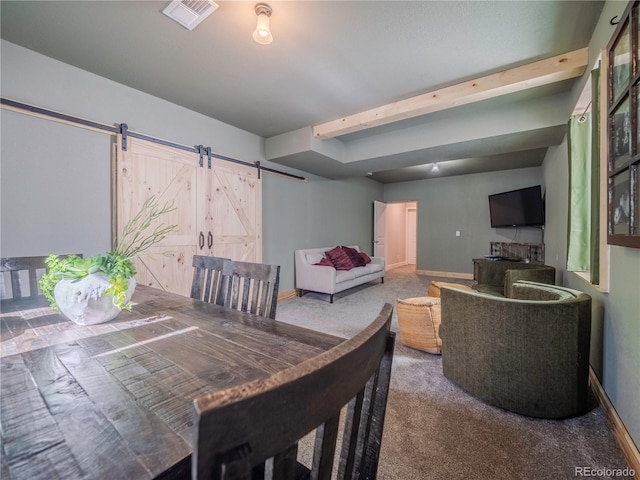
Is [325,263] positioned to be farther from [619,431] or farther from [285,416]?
[285,416]

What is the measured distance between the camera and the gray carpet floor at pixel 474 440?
1271mm

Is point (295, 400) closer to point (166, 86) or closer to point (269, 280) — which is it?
point (269, 280)

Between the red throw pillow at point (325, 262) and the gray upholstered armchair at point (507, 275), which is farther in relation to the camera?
the red throw pillow at point (325, 262)

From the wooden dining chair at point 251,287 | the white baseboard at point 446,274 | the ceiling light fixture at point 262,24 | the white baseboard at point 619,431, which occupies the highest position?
the ceiling light fixture at point 262,24

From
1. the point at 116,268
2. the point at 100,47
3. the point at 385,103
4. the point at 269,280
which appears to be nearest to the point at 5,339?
the point at 116,268

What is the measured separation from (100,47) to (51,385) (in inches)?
104

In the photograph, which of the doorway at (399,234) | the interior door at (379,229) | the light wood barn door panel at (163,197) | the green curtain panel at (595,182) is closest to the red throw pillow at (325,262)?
the light wood barn door panel at (163,197)

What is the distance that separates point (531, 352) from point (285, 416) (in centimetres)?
182

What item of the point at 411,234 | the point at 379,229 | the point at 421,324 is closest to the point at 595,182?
the point at 421,324

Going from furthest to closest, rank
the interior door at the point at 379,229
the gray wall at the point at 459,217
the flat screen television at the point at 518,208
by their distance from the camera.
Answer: the interior door at the point at 379,229 → the gray wall at the point at 459,217 → the flat screen television at the point at 518,208

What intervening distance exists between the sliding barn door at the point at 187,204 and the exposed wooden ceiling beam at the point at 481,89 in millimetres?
1666

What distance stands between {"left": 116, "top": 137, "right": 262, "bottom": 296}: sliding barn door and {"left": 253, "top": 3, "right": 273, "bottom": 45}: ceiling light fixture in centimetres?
184

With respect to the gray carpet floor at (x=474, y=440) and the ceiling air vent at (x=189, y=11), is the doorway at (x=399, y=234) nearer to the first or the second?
the gray carpet floor at (x=474, y=440)

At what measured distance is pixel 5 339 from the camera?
3.27 ft
